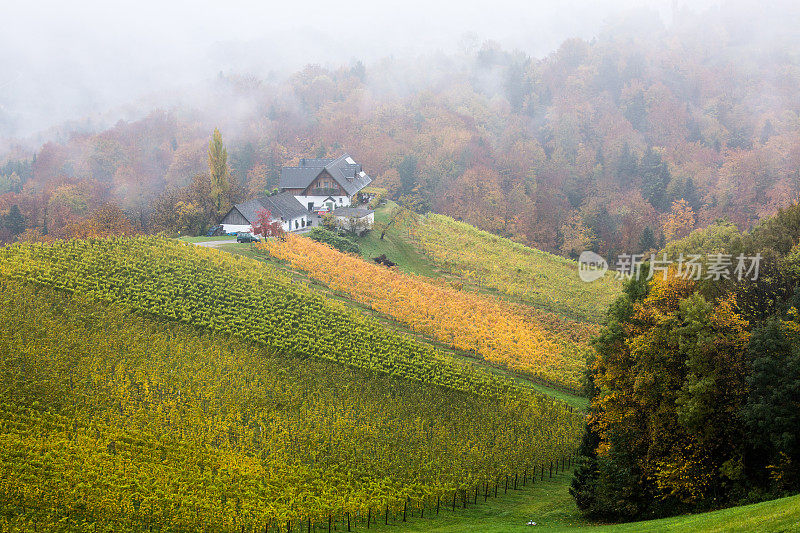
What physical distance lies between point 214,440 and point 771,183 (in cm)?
8082

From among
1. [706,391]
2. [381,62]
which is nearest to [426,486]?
[706,391]

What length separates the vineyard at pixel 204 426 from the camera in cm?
1728

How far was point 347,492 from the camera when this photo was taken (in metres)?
19.8

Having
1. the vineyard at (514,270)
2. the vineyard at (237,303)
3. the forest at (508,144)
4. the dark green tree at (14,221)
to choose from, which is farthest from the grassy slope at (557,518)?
the dark green tree at (14,221)

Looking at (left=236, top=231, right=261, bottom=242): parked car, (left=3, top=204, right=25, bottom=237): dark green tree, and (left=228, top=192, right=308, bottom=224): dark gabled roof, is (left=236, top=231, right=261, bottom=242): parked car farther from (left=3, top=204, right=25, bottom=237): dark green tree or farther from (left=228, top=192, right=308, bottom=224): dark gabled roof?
(left=3, top=204, right=25, bottom=237): dark green tree

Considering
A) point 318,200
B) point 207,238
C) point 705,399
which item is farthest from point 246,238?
point 705,399

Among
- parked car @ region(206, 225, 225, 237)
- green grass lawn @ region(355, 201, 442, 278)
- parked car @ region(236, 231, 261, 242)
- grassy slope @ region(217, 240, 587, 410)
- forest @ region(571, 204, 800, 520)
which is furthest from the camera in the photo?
green grass lawn @ region(355, 201, 442, 278)

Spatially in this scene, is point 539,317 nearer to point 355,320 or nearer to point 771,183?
point 355,320

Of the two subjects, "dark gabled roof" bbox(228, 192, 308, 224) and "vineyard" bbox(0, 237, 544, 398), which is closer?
"vineyard" bbox(0, 237, 544, 398)

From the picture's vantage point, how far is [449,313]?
3812cm

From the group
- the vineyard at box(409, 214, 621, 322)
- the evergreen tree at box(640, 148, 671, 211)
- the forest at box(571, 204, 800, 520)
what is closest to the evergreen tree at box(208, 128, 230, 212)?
the vineyard at box(409, 214, 621, 322)

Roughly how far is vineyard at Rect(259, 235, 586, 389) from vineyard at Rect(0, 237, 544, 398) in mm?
2417

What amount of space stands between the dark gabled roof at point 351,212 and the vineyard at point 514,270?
18.1ft

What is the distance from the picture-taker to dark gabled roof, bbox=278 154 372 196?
2468 inches
